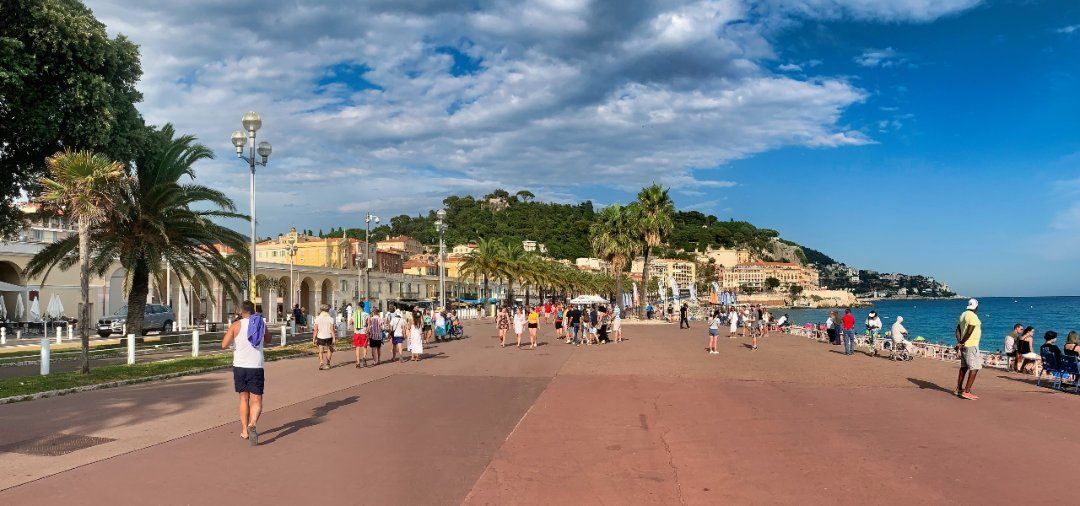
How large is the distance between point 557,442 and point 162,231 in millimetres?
17123

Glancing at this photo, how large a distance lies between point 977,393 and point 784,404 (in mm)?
4445

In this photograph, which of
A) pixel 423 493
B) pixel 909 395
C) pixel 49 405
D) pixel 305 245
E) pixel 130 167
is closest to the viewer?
pixel 423 493

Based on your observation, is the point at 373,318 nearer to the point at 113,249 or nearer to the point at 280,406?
the point at 280,406

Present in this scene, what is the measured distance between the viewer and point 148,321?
99.8 ft

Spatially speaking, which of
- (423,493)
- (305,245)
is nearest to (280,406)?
(423,493)

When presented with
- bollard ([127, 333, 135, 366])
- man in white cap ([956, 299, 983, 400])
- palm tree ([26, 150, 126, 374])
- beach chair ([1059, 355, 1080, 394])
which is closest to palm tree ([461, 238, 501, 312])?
bollard ([127, 333, 135, 366])

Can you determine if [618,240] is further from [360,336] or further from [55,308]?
[360,336]

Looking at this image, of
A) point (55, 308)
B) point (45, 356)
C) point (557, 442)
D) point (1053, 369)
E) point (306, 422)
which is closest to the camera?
point (557, 442)

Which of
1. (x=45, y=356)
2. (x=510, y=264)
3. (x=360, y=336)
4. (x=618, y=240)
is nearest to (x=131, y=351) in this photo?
(x=45, y=356)

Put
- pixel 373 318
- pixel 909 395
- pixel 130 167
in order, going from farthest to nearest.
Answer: pixel 130 167 < pixel 373 318 < pixel 909 395

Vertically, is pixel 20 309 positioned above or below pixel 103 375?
above

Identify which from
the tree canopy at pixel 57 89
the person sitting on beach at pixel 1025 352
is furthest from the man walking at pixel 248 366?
the person sitting on beach at pixel 1025 352

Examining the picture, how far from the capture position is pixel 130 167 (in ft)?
71.3

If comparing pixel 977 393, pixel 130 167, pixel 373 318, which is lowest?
pixel 977 393
